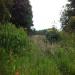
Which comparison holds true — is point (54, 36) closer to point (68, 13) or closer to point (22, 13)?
point (68, 13)

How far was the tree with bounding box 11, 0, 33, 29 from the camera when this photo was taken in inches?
1303

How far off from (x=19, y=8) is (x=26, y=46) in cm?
2252

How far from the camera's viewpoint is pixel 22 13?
33.4 m

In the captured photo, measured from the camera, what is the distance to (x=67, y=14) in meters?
28.0

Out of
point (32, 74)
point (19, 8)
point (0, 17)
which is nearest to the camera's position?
point (32, 74)

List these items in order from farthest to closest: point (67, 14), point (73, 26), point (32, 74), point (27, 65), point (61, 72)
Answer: point (67, 14) → point (73, 26) → point (61, 72) → point (27, 65) → point (32, 74)

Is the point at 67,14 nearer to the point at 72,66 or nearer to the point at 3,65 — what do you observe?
the point at 72,66

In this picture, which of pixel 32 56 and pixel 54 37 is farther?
pixel 54 37

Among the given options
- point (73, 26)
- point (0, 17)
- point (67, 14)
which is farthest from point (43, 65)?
point (67, 14)

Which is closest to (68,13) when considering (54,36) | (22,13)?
(22,13)

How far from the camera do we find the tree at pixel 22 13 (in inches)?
1303

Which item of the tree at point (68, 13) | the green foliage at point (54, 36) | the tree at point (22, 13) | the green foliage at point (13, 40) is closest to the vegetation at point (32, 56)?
the green foliage at point (13, 40)

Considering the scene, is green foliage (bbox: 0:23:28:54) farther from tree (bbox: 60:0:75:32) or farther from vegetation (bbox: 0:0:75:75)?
tree (bbox: 60:0:75:32)

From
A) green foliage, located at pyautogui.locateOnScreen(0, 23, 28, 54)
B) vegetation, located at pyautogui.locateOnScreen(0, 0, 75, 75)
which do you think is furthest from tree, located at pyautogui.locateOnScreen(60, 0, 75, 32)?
green foliage, located at pyautogui.locateOnScreen(0, 23, 28, 54)
